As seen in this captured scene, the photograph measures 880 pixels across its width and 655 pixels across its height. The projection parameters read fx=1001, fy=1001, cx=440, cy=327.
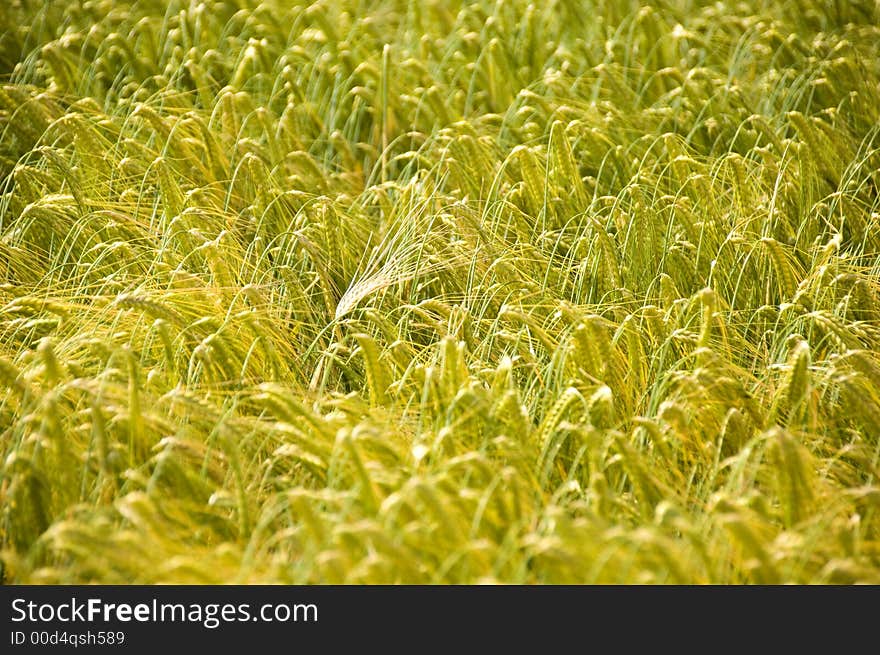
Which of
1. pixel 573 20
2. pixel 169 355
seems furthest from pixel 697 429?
pixel 573 20

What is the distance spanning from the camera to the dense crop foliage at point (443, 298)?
1.48 meters

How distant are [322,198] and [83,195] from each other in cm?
63

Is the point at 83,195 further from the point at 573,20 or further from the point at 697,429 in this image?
the point at 573,20

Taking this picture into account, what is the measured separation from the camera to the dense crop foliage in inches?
58.2

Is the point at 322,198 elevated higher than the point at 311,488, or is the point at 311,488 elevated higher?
the point at 322,198

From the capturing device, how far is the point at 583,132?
2691 millimetres

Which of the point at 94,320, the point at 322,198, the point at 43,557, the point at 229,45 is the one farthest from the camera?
the point at 229,45

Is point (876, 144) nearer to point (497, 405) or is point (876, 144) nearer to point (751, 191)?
point (751, 191)

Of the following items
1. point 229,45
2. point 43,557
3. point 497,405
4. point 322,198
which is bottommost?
point 43,557

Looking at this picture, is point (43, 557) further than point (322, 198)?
No

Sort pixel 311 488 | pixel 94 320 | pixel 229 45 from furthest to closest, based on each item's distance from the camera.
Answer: pixel 229 45
pixel 94 320
pixel 311 488

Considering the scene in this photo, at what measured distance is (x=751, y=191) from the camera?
247 cm

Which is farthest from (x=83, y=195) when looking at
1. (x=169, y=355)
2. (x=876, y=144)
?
(x=876, y=144)

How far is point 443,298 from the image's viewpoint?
2.20 metres
